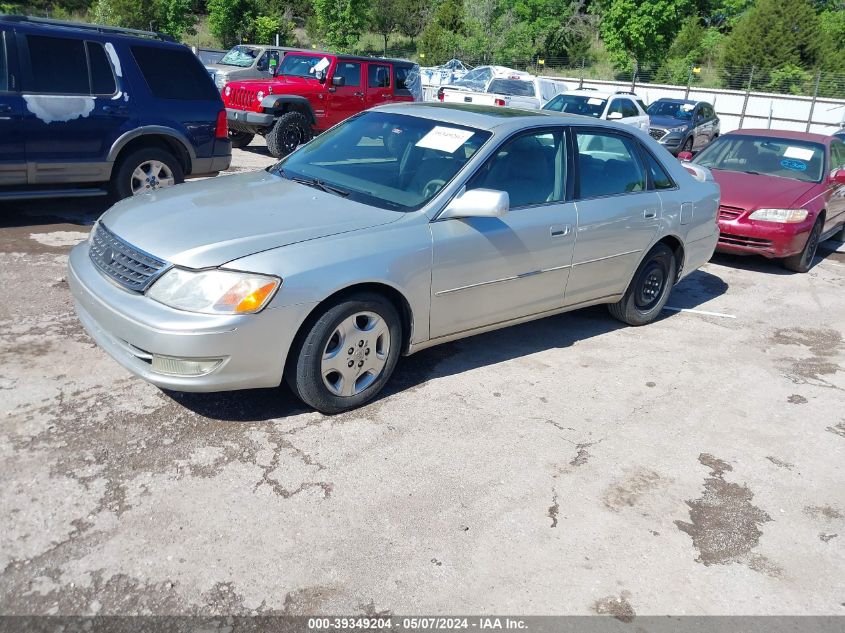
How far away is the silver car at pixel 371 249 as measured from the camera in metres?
3.60

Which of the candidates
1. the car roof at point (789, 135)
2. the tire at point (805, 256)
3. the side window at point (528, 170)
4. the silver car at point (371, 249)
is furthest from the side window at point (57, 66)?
the car roof at point (789, 135)

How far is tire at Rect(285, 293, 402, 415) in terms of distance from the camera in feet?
12.6

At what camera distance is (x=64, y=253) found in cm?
653

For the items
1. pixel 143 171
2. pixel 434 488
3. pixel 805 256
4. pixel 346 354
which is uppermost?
pixel 143 171

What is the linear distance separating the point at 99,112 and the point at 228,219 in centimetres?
415

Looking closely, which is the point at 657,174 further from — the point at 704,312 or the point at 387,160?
the point at 387,160

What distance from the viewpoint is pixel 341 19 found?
127 ft

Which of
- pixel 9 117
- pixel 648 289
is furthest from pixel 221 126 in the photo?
pixel 648 289

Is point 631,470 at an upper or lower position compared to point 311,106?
lower

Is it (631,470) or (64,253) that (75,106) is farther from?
(631,470)

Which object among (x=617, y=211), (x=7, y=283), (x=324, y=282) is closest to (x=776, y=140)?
(x=617, y=211)

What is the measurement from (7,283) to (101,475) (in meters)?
3.01

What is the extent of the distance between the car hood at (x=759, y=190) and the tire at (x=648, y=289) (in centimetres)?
265

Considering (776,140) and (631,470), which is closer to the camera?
(631,470)
